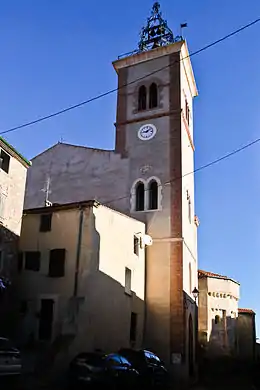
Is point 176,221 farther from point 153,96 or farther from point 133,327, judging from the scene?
point 153,96

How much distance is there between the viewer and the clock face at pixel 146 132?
105ft

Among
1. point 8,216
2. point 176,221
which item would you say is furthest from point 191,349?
point 8,216

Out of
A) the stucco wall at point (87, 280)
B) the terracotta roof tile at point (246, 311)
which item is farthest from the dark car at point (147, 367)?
the terracotta roof tile at point (246, 311)

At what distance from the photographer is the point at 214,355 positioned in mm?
37938

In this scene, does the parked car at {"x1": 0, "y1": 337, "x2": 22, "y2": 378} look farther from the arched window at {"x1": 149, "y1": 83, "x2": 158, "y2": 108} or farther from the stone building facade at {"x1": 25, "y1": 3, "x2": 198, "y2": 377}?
the arched window at {"x1": 149, "y1": 83, "x2": 158, "y2": 108}

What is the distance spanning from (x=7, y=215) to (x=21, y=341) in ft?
20.3

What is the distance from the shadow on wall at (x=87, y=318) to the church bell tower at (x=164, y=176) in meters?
3.36

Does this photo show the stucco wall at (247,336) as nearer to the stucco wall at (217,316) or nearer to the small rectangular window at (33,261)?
the stucco wall at (217,316)

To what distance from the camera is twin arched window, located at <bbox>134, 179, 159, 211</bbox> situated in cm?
3003

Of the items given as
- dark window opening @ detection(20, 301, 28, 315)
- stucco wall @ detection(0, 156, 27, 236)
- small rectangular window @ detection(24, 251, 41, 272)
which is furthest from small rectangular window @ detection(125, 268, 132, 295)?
stucco wall @ detection(0, 156, 27, 236)

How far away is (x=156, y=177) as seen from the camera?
30.5m

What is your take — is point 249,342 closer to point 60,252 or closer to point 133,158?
point 133,158

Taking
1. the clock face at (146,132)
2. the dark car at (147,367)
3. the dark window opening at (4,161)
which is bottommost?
the dark car at (147,367)

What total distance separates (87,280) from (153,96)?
16.3m
